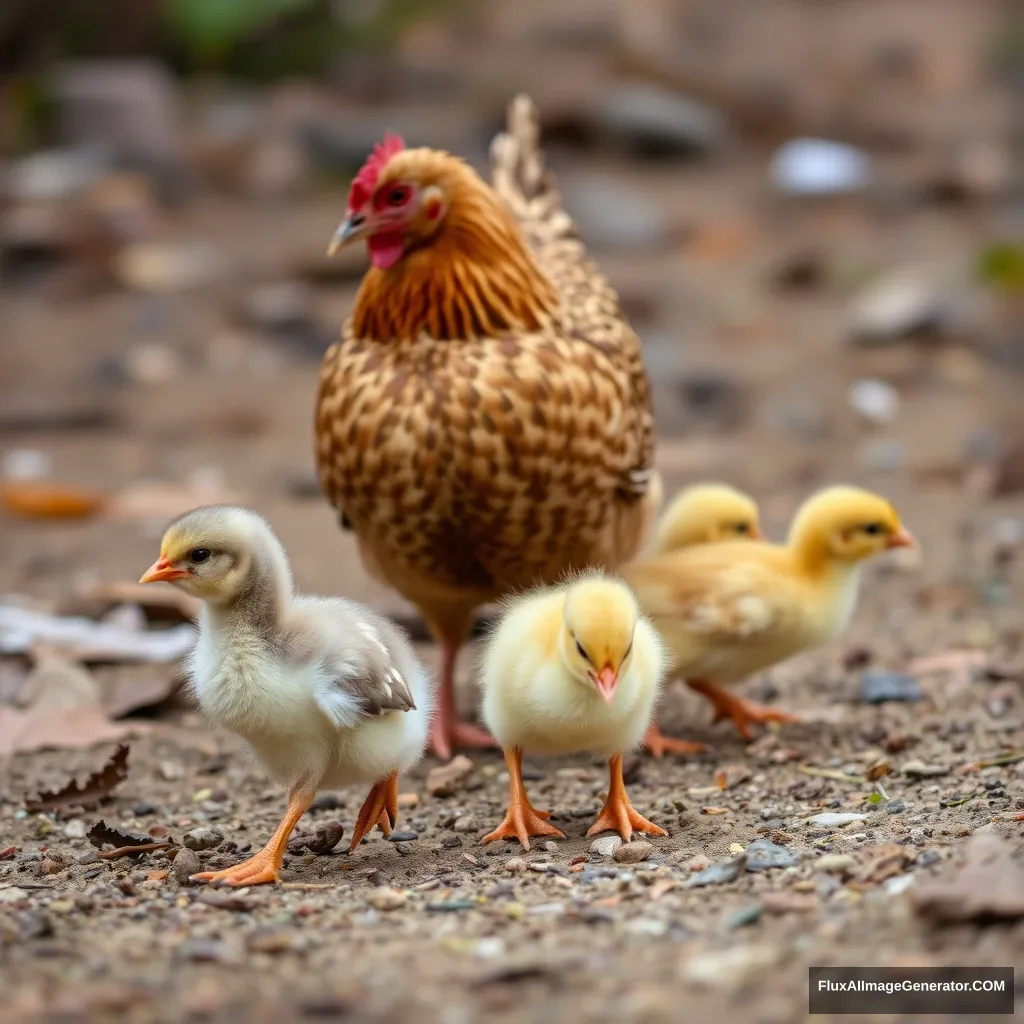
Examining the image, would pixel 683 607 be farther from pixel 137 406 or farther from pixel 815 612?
pixel 137 406

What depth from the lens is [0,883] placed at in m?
3.46

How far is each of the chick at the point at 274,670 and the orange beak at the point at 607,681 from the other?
1.32 ft

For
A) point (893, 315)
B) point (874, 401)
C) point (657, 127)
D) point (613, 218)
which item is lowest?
point (874, 401)

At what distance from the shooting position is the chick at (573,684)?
3500 mm

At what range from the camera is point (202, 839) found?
3.79m

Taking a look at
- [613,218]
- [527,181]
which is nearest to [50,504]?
[527,181]

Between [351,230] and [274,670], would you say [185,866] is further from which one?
[351,230]

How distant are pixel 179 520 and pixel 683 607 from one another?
1534mm

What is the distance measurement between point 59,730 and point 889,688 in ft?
7.89

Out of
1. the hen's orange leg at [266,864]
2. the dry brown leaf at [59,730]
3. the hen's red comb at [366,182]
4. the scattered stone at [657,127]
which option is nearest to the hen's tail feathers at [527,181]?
the hen's red comb at [366,182]

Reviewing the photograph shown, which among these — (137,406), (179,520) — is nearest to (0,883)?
(179,520)

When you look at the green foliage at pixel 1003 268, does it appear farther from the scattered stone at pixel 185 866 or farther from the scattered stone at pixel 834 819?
the scattered stone at pixel 185 866

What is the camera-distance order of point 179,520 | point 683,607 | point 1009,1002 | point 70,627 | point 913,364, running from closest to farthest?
point 1009,1002, point 179,520, point 683,607, point 70,627, point 913,364

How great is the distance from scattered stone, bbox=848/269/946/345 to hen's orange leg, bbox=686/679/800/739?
390cm
